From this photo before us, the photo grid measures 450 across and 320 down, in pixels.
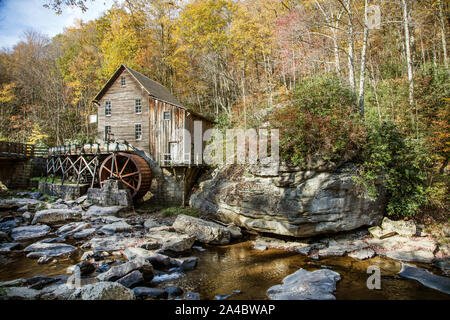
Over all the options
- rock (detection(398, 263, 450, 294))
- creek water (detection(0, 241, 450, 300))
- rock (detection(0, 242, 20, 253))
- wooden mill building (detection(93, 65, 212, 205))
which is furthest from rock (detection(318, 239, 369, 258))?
rock (detection(0, 242, 20, 253))

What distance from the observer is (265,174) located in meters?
8.50

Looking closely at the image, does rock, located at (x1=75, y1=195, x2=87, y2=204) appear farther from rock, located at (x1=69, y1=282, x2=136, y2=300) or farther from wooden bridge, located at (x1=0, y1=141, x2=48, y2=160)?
rock, located at (x1=69, y1=282, x2=136, y2=300)

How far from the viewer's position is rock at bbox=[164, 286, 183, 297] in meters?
4.83

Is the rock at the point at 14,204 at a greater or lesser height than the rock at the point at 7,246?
greater

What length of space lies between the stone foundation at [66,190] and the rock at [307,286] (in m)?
14.5

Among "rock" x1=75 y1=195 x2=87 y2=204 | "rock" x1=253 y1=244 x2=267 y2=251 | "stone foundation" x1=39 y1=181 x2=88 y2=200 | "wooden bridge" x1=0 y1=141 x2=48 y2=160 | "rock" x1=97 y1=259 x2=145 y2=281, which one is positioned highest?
"wooden bridge" x1=0 y1=141 x2=48 y2=160

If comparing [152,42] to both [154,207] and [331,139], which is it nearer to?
[154,207]

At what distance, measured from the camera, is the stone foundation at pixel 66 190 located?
15219 mm

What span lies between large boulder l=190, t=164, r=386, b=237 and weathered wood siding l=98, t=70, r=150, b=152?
10309 mm

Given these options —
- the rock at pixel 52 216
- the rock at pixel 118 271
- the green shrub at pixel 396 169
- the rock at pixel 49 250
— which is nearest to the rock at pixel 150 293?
the rock at pixel 118 271

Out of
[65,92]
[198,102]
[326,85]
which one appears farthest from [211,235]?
[65,92]

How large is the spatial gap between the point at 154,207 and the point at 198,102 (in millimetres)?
11529

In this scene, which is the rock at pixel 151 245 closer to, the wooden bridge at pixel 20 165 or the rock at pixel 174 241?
the rock at pixel 174 241
